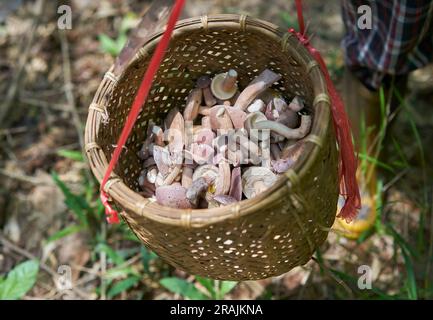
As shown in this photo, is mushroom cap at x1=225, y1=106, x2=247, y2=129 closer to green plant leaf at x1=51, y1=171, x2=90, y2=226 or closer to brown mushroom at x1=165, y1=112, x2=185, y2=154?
brown mushroom at x1=165, y1=112, x2=185, y2=154

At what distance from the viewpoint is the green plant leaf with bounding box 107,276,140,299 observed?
1.62 m

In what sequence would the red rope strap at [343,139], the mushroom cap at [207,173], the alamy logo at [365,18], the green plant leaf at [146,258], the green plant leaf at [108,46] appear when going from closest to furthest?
A: the red rope strap at [343,139] → the mushroom cap at [207,173] → the alamy logo at [365,18] → the green plant leaf at [146,258] → the green plant leaf at [108,46]

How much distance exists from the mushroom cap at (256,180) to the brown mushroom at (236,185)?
0.01 m

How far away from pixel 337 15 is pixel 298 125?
4.04 feet

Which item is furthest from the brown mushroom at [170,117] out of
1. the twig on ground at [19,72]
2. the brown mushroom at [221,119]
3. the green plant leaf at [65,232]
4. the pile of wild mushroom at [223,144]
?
the twig on ground at [19,72]

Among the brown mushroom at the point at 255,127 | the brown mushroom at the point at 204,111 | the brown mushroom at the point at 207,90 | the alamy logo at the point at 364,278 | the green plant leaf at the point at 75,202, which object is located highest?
the brown mushroom at the point at 207,90

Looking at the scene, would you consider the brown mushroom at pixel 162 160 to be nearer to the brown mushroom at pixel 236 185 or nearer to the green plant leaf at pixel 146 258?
the brown mushroom at pixel 236 185

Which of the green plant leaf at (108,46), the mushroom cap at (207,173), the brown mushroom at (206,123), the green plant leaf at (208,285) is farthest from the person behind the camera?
the green plant leaf at (108,46)

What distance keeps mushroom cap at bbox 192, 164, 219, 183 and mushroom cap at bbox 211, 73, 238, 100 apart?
0.19 meters

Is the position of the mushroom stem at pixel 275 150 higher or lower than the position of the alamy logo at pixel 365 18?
lower

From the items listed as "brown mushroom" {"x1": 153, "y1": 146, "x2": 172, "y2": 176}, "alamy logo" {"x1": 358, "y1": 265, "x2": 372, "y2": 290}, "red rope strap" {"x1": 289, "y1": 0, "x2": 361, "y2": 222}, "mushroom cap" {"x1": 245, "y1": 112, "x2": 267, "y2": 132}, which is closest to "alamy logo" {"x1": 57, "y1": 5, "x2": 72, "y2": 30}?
"brown mushroom" {"x1": 153, "y1": 146, "x2": 172, "y2": 176}

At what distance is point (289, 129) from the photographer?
117 cm

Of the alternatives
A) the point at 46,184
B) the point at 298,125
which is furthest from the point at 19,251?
the point at 298,125

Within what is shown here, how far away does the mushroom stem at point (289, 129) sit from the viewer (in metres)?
1.16
